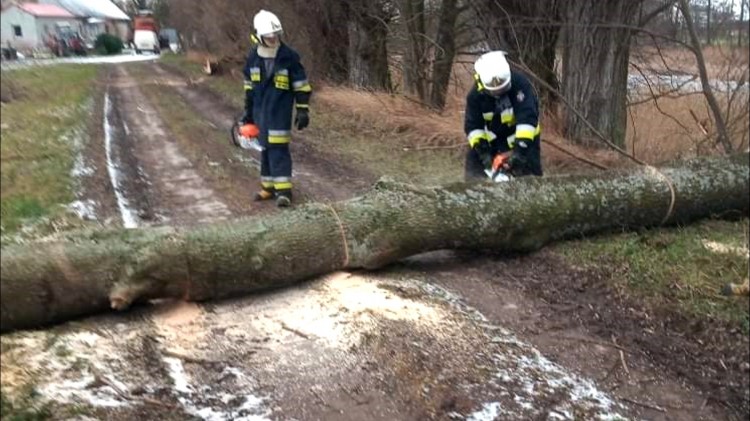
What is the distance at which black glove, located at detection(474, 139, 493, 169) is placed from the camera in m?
6.21

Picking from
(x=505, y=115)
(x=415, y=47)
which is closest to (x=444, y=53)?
(x=415, y=47)

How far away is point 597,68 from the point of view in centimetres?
869

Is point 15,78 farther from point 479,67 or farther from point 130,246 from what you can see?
point 479,67

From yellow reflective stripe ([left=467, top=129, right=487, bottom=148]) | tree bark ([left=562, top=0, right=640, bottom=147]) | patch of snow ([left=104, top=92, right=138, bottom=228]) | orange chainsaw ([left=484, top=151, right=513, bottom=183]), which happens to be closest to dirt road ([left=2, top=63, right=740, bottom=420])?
orange chainsaw ([left=484, top=151, right=513, bottom=183])

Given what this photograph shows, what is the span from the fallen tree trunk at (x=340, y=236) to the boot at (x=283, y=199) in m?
1.77

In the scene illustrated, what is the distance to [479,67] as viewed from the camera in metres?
5.67

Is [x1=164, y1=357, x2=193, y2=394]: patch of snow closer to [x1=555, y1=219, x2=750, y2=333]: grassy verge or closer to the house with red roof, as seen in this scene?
the house with red roof

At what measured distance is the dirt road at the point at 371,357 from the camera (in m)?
3.35

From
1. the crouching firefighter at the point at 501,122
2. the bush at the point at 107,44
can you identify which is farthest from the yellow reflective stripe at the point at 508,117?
the bush at the point at 107,44

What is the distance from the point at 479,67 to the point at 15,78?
3.48m

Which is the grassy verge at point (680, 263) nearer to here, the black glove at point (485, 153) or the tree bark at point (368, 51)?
the black glove at point (485, 153)

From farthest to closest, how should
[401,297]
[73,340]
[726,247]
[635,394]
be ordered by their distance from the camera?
1. [726,247]
2. [401,297]
3. [73,340]
4. [635,394]

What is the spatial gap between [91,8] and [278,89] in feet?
9.35

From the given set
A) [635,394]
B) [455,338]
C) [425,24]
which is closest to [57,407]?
[455,338]
